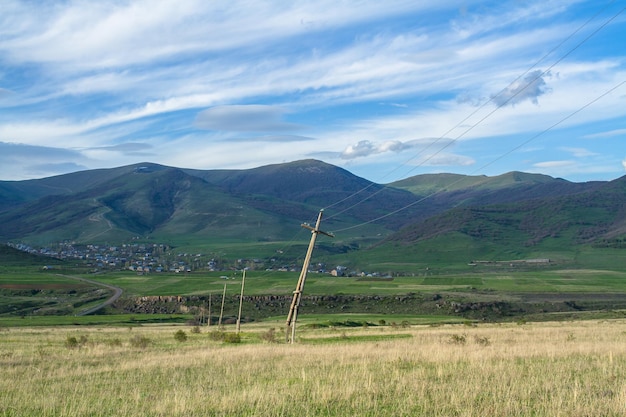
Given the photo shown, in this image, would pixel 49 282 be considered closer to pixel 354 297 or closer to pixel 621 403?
pixel 354 297

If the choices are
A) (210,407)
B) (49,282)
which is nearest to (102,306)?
(49,282)

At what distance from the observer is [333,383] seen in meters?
14.7

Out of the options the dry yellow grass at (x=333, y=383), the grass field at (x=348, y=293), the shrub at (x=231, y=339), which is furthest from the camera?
the grass field at (x=348, y=293)

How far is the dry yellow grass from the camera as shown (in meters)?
11.7

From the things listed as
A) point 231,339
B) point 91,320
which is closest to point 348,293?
point 91,320

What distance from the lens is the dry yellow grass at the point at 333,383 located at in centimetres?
1173

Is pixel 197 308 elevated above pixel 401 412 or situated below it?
below

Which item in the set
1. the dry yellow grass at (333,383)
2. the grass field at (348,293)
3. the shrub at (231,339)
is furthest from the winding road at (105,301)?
the dry yellow grass at (333,383)

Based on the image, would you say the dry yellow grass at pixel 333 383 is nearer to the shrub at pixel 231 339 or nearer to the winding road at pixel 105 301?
the shrub at pixel 231 339

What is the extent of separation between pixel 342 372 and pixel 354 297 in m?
97.0

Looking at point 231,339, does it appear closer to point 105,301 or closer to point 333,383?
point 333,383

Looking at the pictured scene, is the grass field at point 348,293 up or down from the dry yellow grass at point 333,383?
down

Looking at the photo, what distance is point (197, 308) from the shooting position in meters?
106

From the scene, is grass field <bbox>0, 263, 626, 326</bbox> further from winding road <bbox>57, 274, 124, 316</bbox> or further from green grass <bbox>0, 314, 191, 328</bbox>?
winding road <bbox>57, 274, 124, 316</bbox>
